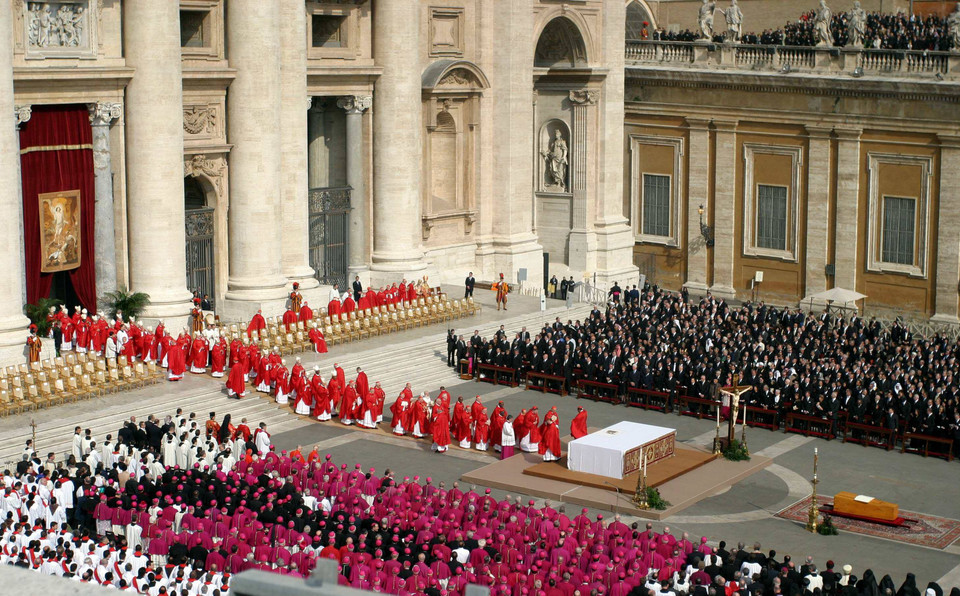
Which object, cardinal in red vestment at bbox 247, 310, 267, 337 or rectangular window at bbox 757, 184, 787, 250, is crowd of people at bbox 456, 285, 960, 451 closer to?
cardinal in red vestment at bbox 247, 310, 267, 337

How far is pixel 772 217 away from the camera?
5019 centimetres

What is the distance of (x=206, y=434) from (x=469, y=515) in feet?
25.9

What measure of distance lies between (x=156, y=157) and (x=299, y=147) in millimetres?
5854

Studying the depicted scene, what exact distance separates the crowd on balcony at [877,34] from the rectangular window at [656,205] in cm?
554

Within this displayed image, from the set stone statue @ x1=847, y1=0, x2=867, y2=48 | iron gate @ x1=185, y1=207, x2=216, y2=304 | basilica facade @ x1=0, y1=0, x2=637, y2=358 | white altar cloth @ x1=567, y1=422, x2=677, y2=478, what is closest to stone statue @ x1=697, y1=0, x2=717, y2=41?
basilica facade @ x1=0, y1=0, x2=637, y2=358

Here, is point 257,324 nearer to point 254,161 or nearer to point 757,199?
point 254,161

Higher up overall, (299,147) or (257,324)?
(299,147)

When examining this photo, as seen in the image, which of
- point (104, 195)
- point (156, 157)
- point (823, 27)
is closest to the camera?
point (104, 195)

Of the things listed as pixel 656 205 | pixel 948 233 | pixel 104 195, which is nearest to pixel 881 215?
pixel 948 233

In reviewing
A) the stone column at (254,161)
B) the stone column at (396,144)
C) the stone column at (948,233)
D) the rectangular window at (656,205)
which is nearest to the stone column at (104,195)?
the stone column at (254,161)

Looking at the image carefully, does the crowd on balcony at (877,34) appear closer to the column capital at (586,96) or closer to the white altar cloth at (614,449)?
the column capital at (586,96)

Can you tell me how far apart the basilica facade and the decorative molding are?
2.5 inches

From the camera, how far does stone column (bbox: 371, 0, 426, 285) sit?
1705 inches

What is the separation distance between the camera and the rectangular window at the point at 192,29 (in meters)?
38.7
